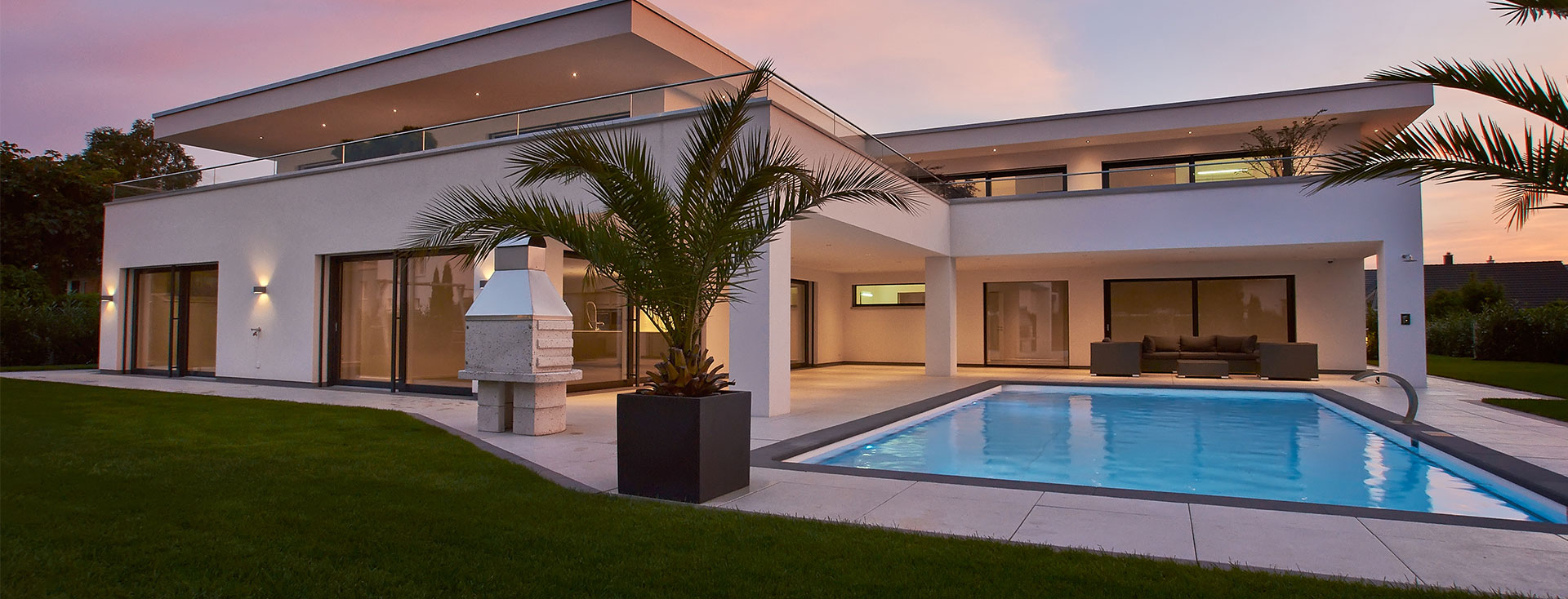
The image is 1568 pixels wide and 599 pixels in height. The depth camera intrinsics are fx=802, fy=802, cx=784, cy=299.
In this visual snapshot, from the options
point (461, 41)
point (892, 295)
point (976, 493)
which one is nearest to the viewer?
point (976, 493)

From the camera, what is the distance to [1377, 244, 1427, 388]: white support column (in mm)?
13023

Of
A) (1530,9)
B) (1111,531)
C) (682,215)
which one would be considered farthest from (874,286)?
(1111,531)

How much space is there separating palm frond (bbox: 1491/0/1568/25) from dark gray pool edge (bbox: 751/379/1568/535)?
9.42 feet

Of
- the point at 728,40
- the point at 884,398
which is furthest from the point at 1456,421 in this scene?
the point at 728,40

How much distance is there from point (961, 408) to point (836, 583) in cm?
850

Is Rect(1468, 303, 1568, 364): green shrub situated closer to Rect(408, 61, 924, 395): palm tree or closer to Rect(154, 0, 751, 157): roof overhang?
Rect(154, 0, 751, 157): roof overhang

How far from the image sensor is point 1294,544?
12.8 feet

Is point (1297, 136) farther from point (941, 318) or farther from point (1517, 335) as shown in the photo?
point (1517, 335)

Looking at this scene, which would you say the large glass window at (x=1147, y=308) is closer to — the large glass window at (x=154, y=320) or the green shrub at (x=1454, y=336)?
the green shrub at (x=1454, y=336)

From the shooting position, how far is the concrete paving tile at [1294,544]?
11.5 feet

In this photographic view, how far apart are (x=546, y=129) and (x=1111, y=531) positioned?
883 cm

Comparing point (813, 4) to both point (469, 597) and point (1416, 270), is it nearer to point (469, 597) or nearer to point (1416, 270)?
point (1416, 270)

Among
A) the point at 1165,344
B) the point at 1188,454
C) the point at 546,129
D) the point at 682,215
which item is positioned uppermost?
the point at 546,129

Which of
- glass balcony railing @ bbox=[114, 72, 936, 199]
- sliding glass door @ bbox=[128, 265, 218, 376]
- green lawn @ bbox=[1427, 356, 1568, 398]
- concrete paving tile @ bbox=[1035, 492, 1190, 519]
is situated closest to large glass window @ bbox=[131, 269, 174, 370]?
sliding glass door @ bbox=[128, 265, 218, 376]
